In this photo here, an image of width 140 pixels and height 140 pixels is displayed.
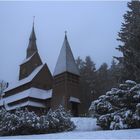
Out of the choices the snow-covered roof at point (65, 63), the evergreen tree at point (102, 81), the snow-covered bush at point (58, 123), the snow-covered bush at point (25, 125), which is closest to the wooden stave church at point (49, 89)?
the snow-covered roof at point (65, 63)

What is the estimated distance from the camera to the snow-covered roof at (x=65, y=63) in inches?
1698

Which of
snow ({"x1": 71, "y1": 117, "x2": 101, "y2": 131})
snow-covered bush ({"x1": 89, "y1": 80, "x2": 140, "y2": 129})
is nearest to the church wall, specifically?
snow ({"x1": 71, "y1": 117, "x2": 101, "y2": 131})

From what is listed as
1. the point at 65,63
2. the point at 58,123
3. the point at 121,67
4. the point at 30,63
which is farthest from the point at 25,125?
the point at 30,63

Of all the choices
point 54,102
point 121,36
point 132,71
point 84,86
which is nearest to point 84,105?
point 84,86

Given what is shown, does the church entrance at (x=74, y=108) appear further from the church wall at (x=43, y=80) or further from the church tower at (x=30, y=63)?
the church tower at (x=30, y=63)

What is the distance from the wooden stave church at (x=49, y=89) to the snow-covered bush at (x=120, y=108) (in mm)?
22973

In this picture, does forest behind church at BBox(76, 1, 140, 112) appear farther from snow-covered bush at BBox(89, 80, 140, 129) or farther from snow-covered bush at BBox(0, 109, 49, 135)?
snow-covered bush at BBox(0, 109, 49, 135)

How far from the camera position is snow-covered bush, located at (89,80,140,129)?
14654 mm

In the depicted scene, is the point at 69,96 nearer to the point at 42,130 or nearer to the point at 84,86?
the point at 84,86

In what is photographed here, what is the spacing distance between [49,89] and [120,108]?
113ft

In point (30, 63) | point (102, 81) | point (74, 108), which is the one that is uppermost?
point (30, 63)

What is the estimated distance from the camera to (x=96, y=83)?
5753 centimetres

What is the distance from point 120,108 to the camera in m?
16.4

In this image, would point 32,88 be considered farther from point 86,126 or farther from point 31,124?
point 31,124
